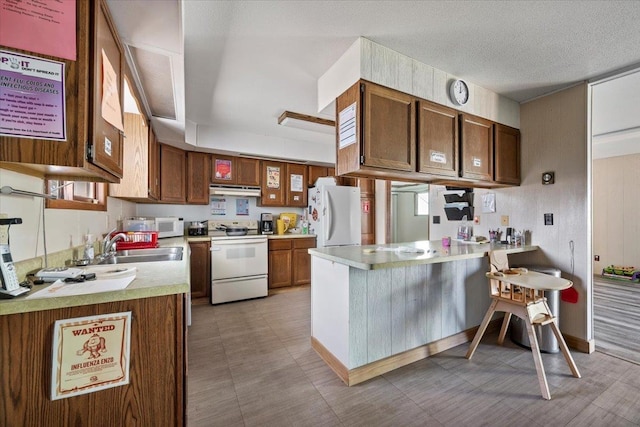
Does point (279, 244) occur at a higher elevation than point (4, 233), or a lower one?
lower

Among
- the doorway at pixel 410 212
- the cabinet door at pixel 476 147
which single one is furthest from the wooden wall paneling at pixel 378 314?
the doorway at pixel 410 212

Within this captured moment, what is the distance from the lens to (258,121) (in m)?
3.40

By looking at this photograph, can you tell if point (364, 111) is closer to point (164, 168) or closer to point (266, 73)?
point (266, 73)

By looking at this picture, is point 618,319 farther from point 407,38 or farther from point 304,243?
point 304,243

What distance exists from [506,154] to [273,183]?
3.11 m

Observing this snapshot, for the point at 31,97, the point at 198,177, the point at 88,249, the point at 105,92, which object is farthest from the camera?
the point at 198,177

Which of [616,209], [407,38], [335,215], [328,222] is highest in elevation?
[407,38]

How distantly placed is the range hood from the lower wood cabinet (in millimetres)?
798

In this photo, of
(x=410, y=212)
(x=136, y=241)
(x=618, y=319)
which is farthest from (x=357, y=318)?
(x=410, y=212)

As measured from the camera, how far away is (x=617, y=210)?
473 centimetres

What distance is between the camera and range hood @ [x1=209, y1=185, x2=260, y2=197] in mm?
3920

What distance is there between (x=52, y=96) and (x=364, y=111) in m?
1.56

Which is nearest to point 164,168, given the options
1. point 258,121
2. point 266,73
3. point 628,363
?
point 258,121

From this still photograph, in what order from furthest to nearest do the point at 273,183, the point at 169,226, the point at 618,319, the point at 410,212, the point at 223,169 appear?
the point at 410,212 → the point at 273,183 → the point at 223,169 → the point at 169,226 → the point at 618,319
